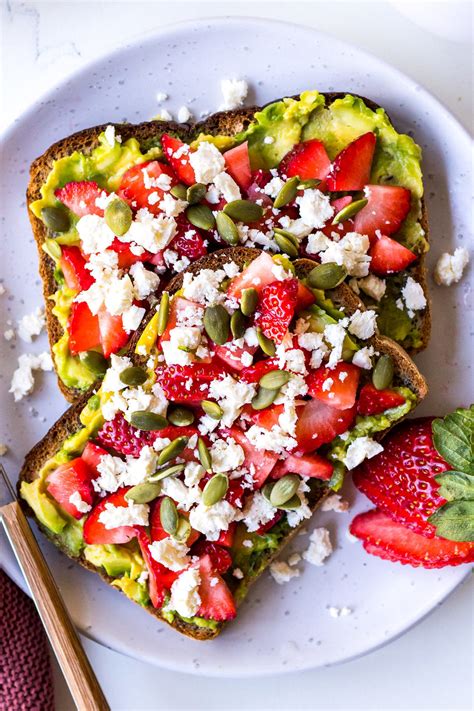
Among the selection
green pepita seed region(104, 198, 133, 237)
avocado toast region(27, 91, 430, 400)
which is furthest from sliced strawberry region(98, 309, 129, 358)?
green pepita seed region(104, 198, 133, 237)

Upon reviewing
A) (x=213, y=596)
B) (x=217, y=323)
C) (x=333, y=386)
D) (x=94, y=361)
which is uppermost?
(x=217, y=323)

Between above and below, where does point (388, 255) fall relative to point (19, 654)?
above

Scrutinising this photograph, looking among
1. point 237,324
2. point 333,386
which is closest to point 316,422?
point 333,386

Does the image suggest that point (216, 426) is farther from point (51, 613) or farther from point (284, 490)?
point (51, 613)

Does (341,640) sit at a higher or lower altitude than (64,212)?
lower

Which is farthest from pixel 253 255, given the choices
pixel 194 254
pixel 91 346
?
pixel 91 346

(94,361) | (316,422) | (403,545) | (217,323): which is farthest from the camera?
(403,545)

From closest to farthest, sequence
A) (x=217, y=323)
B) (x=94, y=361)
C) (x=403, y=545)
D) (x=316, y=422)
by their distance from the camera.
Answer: (x=217, y=323), (x=316, y=422), (x=94, y=361), (x=403, y=545)

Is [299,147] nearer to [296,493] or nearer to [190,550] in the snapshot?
[296,493]
